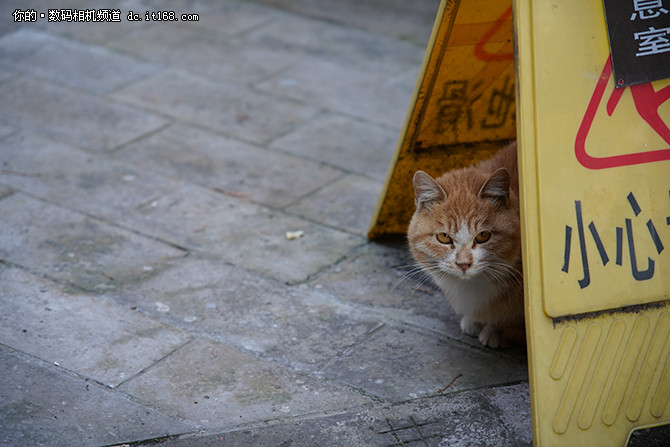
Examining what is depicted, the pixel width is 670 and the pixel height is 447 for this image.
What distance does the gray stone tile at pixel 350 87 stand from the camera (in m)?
6.01

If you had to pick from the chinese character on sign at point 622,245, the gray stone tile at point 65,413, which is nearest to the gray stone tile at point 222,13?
the gray stone tile at point 65,413

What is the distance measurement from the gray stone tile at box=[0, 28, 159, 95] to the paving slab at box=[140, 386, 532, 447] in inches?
149

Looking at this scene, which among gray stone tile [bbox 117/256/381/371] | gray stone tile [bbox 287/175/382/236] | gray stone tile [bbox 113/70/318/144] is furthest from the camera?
gray stone tile [bbox 113/70/318/144]

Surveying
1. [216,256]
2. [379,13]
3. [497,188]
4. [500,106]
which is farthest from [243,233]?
[379,13]

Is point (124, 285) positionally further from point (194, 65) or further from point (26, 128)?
point (194, 65)

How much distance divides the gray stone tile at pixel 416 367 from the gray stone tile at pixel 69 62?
→ 11.4 feet

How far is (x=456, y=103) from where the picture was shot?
13.1ft

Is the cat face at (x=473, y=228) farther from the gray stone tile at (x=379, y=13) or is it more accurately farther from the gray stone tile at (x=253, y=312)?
the gray stone tile at (x=379, y=13)

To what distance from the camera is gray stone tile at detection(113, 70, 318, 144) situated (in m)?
5.69

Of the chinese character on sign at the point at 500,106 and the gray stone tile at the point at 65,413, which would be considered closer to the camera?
the gray stone tile at the point at 65,413

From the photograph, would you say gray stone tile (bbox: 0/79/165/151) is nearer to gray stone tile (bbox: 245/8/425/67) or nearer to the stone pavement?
the stone pavement

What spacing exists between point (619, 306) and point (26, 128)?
424 cm

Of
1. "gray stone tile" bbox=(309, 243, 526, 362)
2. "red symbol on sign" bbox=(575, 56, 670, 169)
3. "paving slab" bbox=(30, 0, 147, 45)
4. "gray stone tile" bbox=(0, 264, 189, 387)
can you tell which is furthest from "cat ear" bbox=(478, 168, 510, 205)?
"paving slab" bbox=(30, 0, 147, 45)

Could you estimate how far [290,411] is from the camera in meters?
3.16
